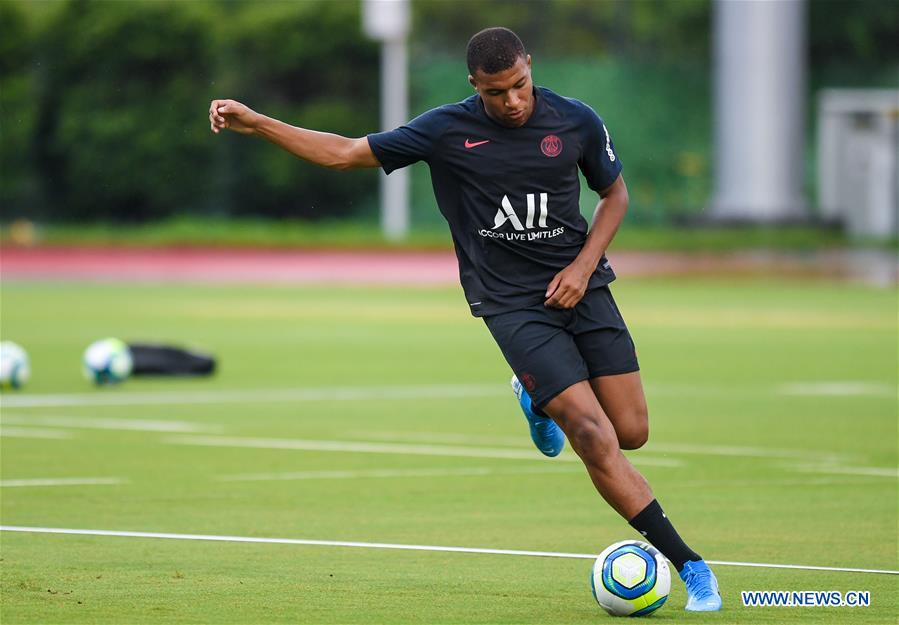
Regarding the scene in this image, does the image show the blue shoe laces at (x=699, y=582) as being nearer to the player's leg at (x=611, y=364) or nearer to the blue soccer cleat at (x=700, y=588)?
the blue soccer cleat at (x=700, y=588)

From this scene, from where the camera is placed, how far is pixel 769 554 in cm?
948

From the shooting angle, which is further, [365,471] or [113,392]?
[113,392]

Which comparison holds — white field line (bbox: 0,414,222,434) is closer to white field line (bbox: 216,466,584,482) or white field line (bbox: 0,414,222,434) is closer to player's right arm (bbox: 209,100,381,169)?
white field line (bbox: 216,466,584,482)

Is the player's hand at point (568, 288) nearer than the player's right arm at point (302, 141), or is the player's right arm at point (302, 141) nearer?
the player's hand at point (568, 288)

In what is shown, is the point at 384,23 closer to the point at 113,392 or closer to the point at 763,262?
the point at 763,262

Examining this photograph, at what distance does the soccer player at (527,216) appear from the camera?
27.1ft

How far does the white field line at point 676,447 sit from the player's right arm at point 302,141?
6.10 meters

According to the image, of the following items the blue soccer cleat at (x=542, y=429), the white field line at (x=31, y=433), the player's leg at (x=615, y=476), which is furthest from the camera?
the white field line at (x=31, y=433)

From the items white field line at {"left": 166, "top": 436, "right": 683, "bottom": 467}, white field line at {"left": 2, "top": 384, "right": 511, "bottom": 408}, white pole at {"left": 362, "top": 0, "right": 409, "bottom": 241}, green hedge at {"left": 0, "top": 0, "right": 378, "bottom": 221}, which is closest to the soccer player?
white field line at {"left": 166, "top": 436, "right": 683, "bottom": 467}

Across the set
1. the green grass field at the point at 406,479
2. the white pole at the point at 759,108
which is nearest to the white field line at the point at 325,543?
the green grass field at the point at 406,479

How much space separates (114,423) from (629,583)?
872 cm

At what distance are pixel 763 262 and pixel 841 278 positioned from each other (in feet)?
6.10

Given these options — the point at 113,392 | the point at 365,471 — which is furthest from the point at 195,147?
the point at 365,471

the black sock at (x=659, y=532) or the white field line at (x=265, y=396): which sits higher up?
the black sock at (x=659, y=532)
